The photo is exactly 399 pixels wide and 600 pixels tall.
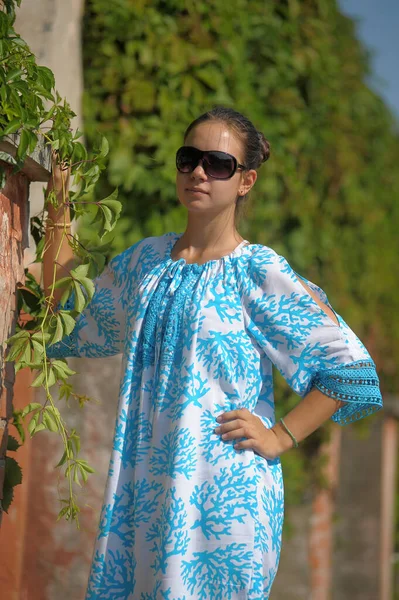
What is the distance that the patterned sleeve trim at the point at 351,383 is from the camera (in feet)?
6.97

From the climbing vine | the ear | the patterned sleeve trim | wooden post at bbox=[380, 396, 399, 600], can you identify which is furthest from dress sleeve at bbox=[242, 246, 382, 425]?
wooden post at bbox=[380, 396, 399, 600]

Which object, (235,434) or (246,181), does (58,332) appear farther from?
(246,181)

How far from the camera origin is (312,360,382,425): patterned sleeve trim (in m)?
2.12

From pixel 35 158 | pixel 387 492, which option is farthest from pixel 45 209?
pixel 387 492

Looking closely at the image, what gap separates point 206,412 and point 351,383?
14.7 inches

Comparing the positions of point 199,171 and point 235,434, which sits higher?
point 199,171

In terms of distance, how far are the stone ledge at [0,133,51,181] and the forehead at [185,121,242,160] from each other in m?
0.37

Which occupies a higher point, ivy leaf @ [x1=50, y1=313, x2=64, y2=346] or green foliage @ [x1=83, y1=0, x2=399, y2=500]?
green foliage @ [x1=83, y1=0, x2=399, y2=500]

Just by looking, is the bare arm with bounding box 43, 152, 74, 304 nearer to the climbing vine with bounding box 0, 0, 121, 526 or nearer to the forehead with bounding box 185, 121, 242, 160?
the climbing vine with bounding box 0, 0, 121, 526

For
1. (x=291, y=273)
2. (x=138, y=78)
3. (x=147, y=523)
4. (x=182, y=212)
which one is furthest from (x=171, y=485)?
(x=138, y=78)

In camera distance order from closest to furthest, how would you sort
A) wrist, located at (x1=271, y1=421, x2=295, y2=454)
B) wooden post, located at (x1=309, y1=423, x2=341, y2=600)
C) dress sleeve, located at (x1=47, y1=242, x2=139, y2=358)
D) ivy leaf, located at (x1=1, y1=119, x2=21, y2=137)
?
ivy leaf, located at (x1=1, y1=119, x2=21, y2=137), wrist, located at (x1=271, y1=421, x2=295, y2=454), dress sleeve, located at (x1=47, y1=242, x2=139, y2=358), wooden post, located at (x1=309, y1=423, x2=341, y2=600)

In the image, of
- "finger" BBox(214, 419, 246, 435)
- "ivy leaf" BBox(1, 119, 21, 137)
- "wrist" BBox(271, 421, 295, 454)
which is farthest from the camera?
"wrist" BBox(271, 421, 295, 454)

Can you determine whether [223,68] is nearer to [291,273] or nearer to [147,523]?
[291,273]

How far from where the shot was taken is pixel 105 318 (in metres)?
2.40
